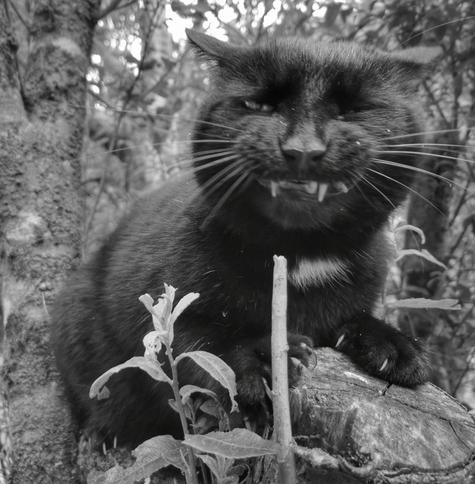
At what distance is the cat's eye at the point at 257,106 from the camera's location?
62.6 inches

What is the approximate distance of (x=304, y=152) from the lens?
53.2 inches

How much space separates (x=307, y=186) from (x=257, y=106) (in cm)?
30

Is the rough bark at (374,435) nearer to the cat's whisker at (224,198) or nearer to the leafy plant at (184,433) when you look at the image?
the leafy plant at (184,433)

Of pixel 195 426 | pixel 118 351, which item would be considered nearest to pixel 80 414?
pixel 118 351

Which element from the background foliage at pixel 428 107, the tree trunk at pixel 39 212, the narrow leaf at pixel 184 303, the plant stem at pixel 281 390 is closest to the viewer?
the plant stem at pixel 281 390

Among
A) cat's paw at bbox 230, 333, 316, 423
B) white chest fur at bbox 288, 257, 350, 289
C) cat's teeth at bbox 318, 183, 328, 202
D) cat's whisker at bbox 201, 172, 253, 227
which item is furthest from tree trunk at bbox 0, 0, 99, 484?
cat's teeth at bbox 318, 183, 328, 202

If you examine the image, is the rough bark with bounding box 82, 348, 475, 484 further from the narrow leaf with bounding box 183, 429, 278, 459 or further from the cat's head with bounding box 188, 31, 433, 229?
the cat's head with bounding box 188, 31, 433, 229

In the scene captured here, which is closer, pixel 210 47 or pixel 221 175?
pixel 221 175

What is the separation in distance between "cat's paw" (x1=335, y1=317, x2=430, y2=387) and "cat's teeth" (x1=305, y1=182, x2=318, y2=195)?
489 mm

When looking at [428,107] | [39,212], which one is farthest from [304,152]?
[428,107]

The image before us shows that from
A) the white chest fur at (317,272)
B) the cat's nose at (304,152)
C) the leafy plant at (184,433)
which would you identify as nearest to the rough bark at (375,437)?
the leafy plant at (184,433)

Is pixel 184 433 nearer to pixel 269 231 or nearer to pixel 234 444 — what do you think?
pixel 234 444

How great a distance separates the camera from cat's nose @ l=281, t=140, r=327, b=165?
1354mm

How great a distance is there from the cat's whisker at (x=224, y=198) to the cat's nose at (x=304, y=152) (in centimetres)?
15
